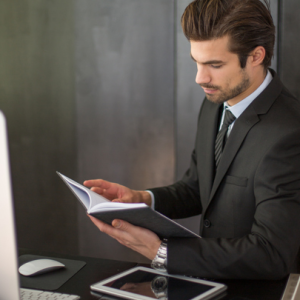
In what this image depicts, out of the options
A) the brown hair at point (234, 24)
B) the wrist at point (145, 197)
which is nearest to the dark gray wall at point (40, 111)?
the wrist at point (145, 197)

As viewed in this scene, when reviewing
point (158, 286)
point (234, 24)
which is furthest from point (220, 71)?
point (158, 286)

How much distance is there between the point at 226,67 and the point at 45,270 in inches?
38.5

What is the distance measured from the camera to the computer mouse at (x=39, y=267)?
119 centimetres

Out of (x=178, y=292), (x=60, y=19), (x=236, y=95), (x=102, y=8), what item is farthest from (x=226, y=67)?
(x=60, y=19)

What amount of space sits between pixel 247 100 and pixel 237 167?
279mm

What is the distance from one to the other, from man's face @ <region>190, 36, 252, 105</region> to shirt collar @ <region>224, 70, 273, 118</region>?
0.02 meters

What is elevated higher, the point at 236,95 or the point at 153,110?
the point at 236,95

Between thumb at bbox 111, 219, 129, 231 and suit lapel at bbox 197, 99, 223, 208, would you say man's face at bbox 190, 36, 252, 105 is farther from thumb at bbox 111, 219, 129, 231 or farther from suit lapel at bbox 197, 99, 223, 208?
thumb at bbox 111, 219, 129, 231

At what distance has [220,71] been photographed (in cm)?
146

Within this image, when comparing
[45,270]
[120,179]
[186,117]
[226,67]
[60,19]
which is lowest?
[120,179]

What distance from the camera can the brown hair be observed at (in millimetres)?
1420

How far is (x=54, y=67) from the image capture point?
2.68 metres

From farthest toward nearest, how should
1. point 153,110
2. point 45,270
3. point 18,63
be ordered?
1. point 18,63
2. point 153,110
3. point 45,270

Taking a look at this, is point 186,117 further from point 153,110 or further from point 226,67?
point 226,67
